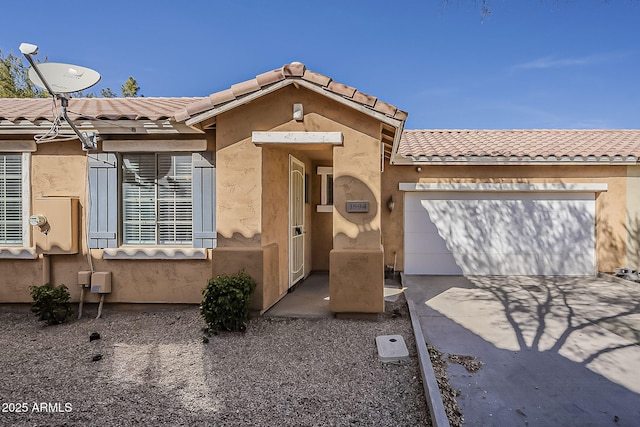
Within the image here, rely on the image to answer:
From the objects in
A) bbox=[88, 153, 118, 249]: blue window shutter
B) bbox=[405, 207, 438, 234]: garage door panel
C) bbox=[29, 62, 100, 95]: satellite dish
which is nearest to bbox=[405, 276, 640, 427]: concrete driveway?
bbox=[405, 207, 438, 234]: garage door panel

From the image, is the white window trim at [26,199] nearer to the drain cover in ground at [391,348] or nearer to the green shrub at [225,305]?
the green shrub at [225,305]

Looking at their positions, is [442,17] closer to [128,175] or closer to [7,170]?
[128,175]

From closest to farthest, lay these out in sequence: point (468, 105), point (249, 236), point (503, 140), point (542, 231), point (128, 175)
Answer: point (249, 236), point (128, 175), point (542, 231), point (503, 140), point (468, 105)

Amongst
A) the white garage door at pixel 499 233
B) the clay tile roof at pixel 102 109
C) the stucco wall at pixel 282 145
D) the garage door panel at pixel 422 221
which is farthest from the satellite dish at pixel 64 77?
the garage door panel at pixel 422 221

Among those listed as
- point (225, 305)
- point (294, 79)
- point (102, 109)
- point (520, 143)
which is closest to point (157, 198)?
point (102, 109)

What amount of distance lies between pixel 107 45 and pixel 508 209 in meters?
17.9

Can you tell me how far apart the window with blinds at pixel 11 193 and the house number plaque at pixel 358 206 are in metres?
6.80

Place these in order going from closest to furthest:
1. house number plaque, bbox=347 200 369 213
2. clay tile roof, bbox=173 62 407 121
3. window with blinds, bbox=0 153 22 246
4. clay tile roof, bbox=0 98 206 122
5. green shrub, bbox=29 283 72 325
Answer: clay tile roof, bbox=173 62 407 121 → house number plaque, bbox=347 200 369 213 → green shrub, bbox=29 283 72 325 → clay tile roof, bbox=0 98 206 122 → window with blinds, bbox=0 153 22 246

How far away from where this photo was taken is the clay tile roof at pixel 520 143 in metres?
10.5

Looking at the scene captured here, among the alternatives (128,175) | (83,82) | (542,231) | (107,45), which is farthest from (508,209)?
(107,45)

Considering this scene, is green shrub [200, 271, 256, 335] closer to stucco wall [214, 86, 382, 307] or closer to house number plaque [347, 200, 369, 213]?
stucco wall [214, 86, 382, 307]

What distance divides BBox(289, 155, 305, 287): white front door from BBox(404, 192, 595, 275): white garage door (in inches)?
137

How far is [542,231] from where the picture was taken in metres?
10.6

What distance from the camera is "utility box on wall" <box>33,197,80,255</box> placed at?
6.98 meters
